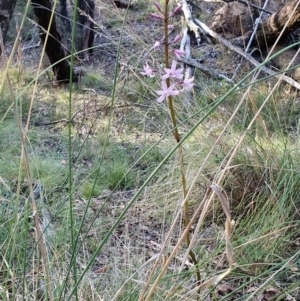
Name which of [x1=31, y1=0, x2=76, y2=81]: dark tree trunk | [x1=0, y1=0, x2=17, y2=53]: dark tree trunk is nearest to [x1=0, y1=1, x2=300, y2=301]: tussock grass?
[x1=0, y1=0, x2=17, y2=53]: dark tree trunk

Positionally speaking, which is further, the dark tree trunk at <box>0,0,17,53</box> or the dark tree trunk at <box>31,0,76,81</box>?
the dark tree trunk at <box>31,0,76,81</box>

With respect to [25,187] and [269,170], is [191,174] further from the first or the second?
[25,187]

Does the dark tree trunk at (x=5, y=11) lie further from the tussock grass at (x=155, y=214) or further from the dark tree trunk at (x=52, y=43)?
the dark tree trunk at (x=52, y=43)

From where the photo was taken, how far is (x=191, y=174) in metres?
2.17

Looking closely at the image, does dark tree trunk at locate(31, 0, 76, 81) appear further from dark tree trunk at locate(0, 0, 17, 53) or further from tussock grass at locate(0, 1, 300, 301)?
tussock grass at locate(0, 1, 300, 301)

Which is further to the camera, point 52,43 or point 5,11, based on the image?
point 52,43

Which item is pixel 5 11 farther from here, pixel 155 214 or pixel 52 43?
pixel 52 43

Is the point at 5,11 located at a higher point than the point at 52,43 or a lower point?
higher

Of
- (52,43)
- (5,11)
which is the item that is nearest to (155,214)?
(5,11)

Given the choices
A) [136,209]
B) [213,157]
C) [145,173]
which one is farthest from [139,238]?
[145,173]

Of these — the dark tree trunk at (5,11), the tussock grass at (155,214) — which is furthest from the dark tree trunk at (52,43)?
the tussock grass at (155,214)

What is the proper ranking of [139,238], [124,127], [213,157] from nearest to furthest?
[139,238] → [213,157] → [124,127]

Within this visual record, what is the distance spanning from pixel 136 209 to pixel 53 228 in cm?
56

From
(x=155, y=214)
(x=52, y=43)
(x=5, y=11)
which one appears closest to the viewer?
(x=155, y=214)
